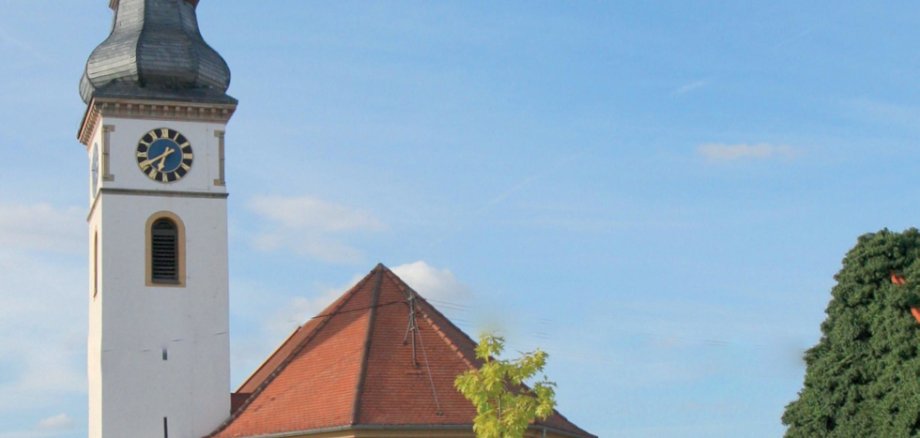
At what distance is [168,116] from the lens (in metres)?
41.4

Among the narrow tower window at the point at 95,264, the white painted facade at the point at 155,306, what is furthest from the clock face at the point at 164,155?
the narrow tower window at the point at 95,264

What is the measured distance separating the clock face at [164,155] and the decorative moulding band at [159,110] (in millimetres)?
417

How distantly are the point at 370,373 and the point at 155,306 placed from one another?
6.38 metres

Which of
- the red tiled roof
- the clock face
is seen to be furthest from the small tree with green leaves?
the clock face

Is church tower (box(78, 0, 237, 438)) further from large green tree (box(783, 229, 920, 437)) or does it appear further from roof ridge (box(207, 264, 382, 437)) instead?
large green tree (box(783, 229, 920, 437))

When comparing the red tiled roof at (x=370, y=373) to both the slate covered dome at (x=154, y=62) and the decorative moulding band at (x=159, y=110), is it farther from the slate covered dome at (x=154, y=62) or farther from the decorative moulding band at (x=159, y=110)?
the slate covered dome at (x=154, y=62)

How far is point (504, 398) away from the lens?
3259cm

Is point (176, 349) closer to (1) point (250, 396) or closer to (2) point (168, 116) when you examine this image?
(1) point (250, 396)

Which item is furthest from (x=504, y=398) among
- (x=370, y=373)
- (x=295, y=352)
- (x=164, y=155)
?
(x=164, y=155)

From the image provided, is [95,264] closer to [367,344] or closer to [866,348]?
[367,344]

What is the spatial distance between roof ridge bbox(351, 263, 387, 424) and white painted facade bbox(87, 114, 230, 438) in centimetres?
363

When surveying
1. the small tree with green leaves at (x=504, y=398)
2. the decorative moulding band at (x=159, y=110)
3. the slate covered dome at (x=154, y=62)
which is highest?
the slate covered dome at (x=154, y=62)

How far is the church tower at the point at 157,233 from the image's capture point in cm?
4025

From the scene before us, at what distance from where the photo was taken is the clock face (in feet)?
135
